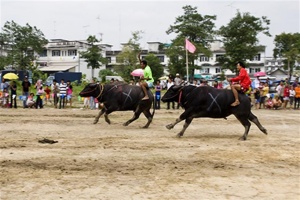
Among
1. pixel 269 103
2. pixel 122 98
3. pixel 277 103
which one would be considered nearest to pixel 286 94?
pixel 277 103

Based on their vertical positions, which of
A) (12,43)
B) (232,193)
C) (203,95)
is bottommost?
(232,193)

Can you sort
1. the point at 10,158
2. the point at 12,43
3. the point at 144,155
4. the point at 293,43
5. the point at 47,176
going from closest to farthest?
the point at 47,176 < the point at 10,158 < the point at 144,155 < the point at 12,43 < the point at 293,43

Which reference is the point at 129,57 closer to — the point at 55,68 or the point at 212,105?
the point at 55,68

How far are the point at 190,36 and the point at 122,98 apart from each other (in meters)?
40.2

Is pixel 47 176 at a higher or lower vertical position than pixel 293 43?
lower

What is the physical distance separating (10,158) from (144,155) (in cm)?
265

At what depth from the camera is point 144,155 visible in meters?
8.18

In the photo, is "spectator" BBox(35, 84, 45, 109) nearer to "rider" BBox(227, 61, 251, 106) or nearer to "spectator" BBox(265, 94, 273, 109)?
"spectator" BBox(265, 94, 273, 109)

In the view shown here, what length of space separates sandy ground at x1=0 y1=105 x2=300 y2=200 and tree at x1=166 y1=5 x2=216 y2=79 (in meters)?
38.6

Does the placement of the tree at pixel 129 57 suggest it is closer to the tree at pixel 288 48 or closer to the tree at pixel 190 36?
the tree at pixel 190 36

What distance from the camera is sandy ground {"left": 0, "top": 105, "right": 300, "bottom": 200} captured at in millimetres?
5664

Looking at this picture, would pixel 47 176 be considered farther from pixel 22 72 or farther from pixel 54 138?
pixel 22 72

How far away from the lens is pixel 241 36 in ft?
159

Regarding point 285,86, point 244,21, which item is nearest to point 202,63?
point 244,21
